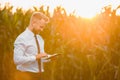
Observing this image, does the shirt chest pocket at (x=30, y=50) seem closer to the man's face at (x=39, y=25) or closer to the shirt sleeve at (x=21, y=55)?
the shirt sleeve at (x=21, y=55)

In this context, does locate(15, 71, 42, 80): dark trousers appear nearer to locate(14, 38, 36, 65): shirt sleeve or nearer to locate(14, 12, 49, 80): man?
locate(14, 12, 49, 80): man

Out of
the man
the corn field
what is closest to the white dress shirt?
the man

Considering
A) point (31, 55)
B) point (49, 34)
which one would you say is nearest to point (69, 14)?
point (49, 34)

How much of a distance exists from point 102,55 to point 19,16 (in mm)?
2037

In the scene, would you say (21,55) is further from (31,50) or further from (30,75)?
(30,75)

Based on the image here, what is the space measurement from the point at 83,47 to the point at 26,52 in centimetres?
279

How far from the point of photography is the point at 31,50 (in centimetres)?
452

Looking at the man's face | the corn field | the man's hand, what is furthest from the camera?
the corn field

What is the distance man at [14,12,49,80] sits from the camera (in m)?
4.43

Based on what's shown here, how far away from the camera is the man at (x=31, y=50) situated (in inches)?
175

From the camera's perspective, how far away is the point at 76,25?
742 centimetres

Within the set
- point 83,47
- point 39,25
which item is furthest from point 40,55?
point 83,47

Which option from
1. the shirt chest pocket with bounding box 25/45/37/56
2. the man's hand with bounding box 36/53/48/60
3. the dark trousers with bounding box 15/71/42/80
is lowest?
the dark trousers with bounding box 15/71/42/80

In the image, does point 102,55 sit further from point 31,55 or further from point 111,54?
point 31,55
